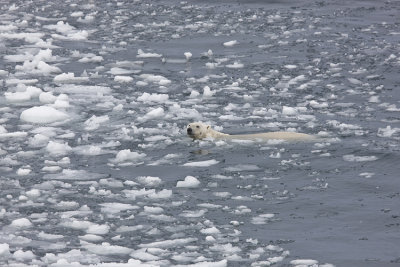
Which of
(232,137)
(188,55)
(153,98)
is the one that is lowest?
(232,137)

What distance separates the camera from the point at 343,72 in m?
13.0

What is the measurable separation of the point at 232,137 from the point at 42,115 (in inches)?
93.2

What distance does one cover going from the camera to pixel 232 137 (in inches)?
401

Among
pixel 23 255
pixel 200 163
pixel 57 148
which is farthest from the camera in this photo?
pixel 57 148

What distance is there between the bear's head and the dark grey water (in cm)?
10

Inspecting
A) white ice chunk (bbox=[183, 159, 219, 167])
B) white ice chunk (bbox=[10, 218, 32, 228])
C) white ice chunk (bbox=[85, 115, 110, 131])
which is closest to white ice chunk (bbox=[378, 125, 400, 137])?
white ice chunk (bbox=[183, 159, 219, 167])

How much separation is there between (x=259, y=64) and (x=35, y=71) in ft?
11.2

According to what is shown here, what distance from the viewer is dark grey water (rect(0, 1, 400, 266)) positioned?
Result: 726cm

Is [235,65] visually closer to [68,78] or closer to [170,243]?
[68,78]

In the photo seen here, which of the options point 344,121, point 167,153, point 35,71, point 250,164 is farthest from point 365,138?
point 35,71

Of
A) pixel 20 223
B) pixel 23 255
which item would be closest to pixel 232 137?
pixel 20 223

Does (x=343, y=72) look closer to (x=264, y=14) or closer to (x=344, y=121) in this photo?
(x=344, y=121)

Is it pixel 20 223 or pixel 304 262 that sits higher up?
pixel 20 223

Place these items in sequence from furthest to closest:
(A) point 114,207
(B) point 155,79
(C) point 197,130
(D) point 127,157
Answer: (B) point 155,79, (C) point 197,130, (D) point 127,157, (A) point 114,207
